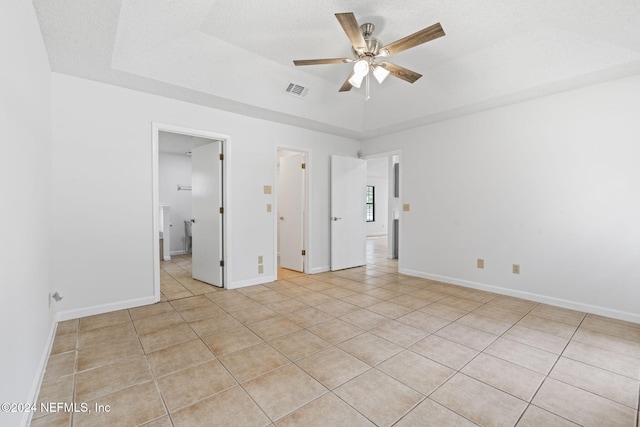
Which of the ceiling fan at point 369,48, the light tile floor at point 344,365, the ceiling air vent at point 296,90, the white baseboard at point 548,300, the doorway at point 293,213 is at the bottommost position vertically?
the light tile floor at point 344,365

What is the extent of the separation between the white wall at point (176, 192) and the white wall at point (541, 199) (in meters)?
5.48

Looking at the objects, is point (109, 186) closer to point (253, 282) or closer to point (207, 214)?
point (207, 214)

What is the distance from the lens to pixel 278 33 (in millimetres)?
2748

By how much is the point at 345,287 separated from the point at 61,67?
394 centimetres

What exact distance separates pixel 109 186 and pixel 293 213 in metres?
2.71

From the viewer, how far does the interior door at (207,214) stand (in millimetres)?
3959

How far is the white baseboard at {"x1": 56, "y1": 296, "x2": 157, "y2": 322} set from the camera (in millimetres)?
2804

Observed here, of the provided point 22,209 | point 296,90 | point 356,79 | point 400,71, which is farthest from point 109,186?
point 400,71

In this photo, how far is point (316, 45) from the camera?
9.64ft

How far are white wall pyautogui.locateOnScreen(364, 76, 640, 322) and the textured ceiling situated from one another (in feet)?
1.20

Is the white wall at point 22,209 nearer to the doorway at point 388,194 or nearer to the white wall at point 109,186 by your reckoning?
the white wall at point 109,186

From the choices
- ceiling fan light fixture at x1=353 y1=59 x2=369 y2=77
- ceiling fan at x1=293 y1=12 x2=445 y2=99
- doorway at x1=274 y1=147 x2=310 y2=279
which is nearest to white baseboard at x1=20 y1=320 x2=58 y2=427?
doorway at x1=274 y1=147 x2=310 y2=279

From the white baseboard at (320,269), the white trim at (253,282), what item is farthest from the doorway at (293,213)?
the white trim at (253,282)

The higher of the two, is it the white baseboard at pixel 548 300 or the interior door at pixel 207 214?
the interior door at pixel 207 214
